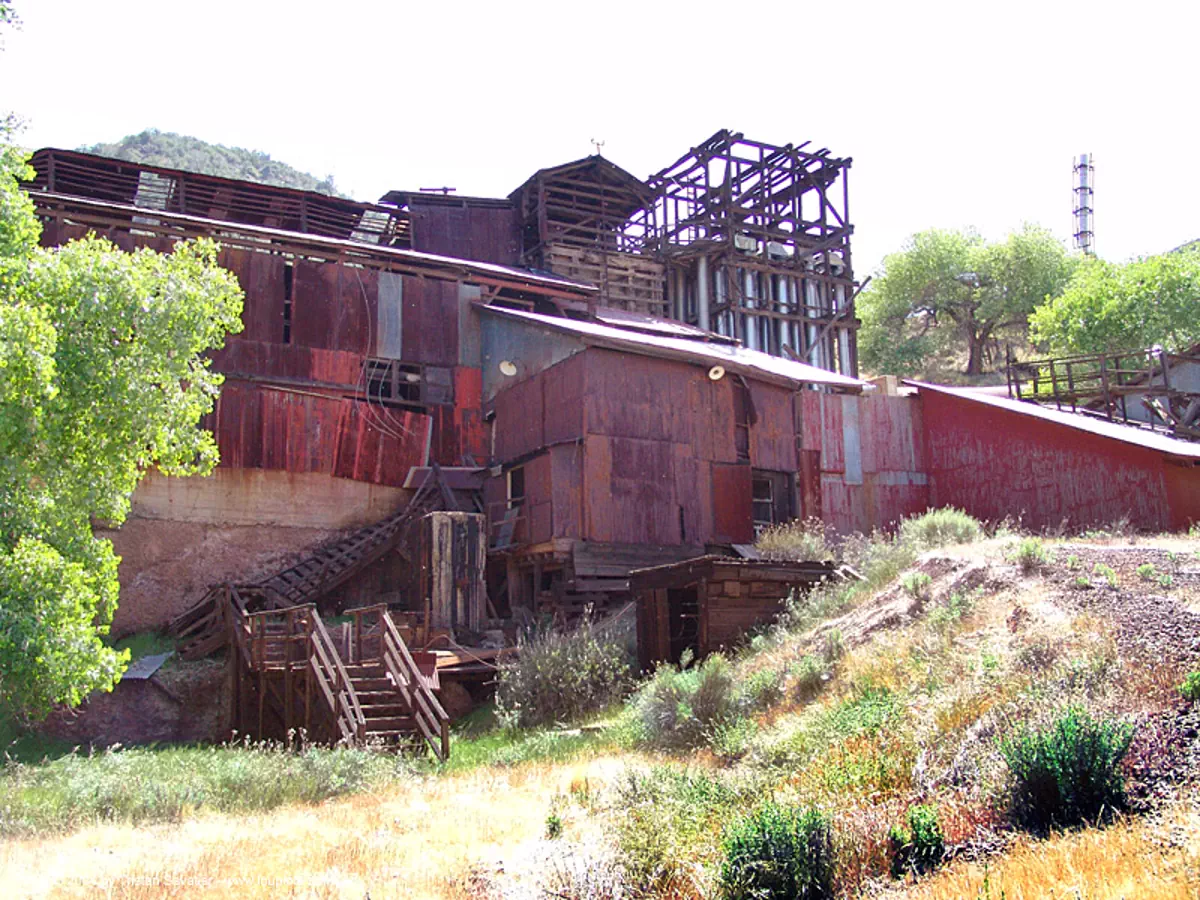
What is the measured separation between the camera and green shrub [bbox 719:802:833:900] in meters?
7.38

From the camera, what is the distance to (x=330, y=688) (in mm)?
15367

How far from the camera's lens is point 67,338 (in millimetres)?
11336

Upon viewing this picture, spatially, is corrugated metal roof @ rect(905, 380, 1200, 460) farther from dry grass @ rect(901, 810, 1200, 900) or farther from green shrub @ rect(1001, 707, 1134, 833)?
dry grass @ rect(901, 810, 1200, 900)

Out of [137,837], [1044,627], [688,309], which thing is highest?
[688,309]

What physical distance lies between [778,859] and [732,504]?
55.3 feet

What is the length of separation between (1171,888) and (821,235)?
115 ft

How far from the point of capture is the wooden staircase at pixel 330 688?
14617mm

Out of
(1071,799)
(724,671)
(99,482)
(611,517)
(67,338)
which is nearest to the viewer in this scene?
(1071,799)

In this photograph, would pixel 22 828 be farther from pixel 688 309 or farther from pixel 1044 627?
pixel 688 309

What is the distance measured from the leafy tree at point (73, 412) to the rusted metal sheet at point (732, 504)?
13445 mm

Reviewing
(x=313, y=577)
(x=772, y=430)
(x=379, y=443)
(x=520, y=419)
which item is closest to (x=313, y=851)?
(x=313, y=577)

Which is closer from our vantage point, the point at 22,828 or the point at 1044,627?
the point at 22,828

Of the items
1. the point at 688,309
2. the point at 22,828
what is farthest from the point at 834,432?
the point at 22,828

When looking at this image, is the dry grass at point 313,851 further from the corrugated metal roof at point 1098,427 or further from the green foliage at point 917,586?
the corrugated metal roof at point 1098,427
